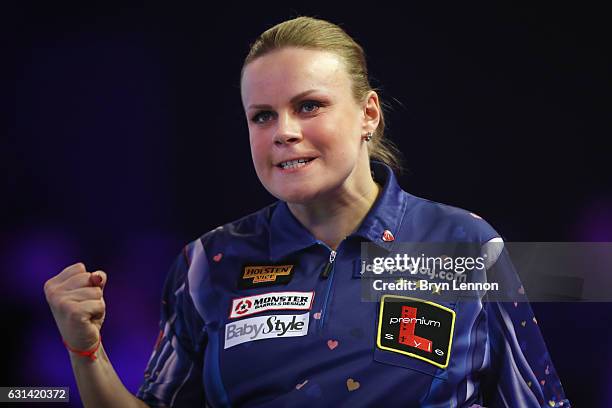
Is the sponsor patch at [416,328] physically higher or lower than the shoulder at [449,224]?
lower

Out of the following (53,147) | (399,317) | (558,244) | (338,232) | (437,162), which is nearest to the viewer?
(399,317)

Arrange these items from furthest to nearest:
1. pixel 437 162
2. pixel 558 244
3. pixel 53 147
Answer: pixel 53 147 → pixel 437 162 → pixel 558 244

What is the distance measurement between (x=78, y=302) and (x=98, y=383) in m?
0.20

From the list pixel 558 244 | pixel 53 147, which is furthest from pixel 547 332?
pixel 53 147

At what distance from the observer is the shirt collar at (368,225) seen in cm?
162

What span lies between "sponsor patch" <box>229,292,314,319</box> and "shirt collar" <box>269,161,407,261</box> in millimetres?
92

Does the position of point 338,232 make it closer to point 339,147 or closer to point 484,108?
point 339,147

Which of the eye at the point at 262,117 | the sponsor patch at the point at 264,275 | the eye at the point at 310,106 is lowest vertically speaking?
the sponsor patch at the point at 264,275

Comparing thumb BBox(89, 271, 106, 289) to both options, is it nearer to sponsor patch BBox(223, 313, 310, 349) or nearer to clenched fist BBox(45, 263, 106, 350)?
clenched fist BBox(45, 263, 106, 350)

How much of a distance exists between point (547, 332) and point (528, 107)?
0.58 meters

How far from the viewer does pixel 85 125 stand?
222 cm

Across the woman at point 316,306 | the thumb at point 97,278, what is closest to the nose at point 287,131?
the woman at point 316,306

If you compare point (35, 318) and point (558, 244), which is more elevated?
point (558, 244)

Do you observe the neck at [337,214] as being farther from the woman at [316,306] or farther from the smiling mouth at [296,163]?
the smiling mouth at [296,163]
